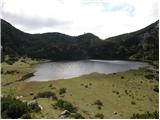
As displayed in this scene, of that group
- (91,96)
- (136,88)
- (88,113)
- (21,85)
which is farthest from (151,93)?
(21,85)

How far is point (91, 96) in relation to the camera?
4600 cm

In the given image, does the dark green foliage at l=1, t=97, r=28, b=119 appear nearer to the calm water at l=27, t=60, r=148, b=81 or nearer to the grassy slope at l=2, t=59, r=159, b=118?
the grassy slope at l=2, t=59, r=159, b=118

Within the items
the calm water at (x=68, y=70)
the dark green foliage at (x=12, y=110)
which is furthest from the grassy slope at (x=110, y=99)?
the calm water at (x=68, y=70)

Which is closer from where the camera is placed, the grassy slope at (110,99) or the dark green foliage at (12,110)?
the dark green foliage at (12,110)

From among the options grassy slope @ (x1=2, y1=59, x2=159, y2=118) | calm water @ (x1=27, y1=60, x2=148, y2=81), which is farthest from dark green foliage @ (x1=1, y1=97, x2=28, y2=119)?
calm water @ (x1=27, y1=60, x2=148, y2=81)

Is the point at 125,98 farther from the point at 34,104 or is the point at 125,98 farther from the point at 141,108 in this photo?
the point at 34,104

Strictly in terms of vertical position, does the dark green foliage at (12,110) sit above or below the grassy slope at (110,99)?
above

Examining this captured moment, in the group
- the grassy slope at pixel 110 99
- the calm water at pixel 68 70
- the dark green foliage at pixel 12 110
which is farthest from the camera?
the calm water at pixel 68 70

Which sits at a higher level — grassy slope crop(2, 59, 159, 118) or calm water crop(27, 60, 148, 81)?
grassy slope crop(2, 59, 159, 118)

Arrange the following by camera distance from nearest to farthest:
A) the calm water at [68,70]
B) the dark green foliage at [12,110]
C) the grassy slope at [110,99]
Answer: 1. the dark green foliage at [12,110]
2. the grassy slope at [110,99]
3. the calm water at [68,70]

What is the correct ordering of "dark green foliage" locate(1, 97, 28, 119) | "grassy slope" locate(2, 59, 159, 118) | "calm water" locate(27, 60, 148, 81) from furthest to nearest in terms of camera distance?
"calm water" locate(27, 60, 148, 81) → "grassy slope" locate(2, 59, 159, 118) → "dark green foliage" locate(1, 97, 28, 119)

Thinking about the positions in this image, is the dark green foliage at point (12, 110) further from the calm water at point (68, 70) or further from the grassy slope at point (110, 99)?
→ the calm water at point (68, 70)

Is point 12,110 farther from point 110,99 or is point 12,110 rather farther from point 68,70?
point 68,70

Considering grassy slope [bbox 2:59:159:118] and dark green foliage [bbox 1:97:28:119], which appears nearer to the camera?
dark green foliage [bbox 1:97:28:119]
